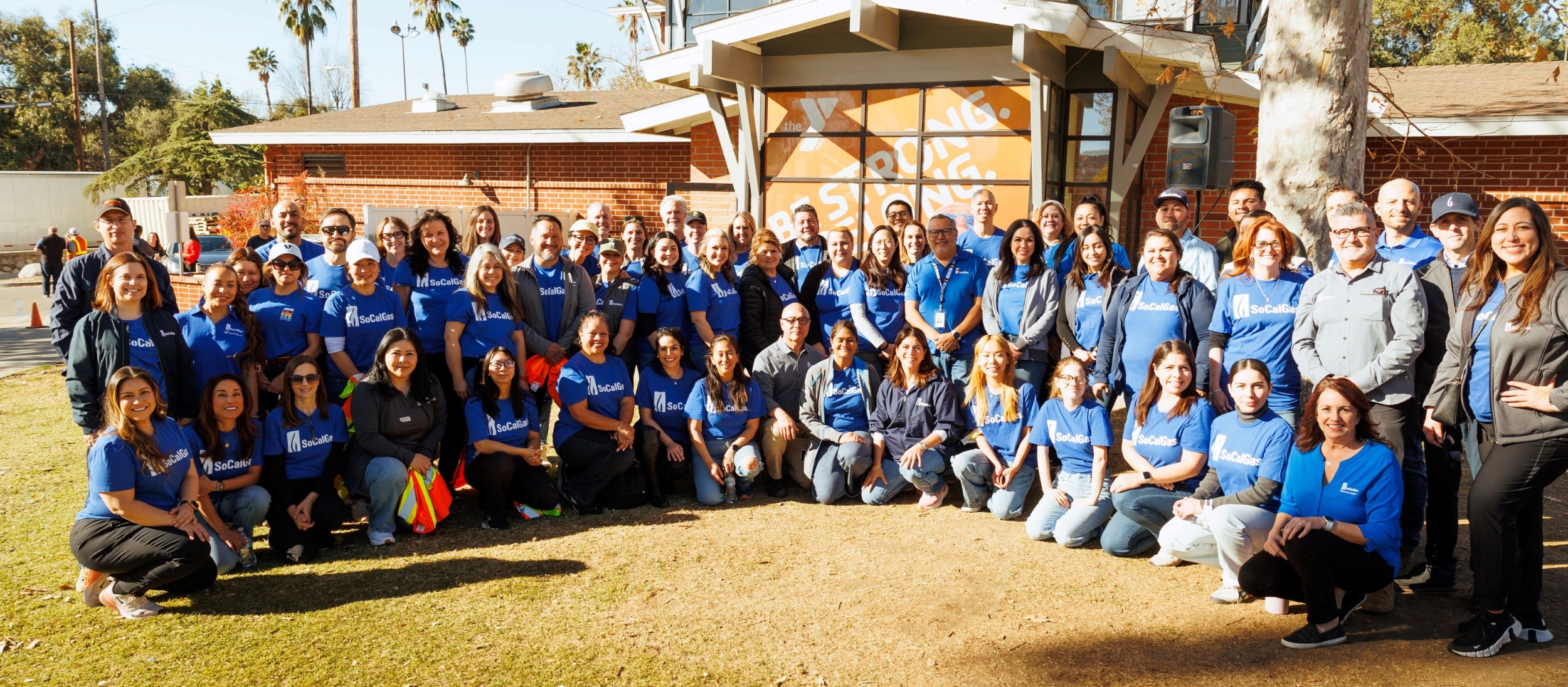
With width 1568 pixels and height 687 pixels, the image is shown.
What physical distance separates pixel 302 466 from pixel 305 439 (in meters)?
0.15

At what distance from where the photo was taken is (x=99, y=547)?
14.7ft

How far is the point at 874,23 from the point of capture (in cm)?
980

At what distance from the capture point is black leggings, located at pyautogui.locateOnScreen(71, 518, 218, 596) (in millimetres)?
4492

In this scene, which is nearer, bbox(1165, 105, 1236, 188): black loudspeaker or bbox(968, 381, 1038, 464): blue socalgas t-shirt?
bbox(968, 381, 1038, 464): blue socalgas t-shirt

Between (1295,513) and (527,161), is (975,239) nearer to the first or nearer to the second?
(1295,513)

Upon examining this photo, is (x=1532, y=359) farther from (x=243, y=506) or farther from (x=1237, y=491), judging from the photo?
(x=243, y=506)

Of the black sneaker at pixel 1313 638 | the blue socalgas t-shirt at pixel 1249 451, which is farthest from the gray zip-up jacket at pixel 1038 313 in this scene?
the black sneaker at pixel 1313 638

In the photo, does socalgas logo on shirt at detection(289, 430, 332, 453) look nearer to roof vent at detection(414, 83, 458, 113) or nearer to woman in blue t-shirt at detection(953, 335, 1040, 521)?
woman in blue t-shirt at detection(953, 335, 1040, 521)

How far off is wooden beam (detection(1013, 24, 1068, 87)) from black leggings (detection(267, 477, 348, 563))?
6677 millimetres

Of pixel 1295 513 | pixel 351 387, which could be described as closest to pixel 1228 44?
pixel 1295 513

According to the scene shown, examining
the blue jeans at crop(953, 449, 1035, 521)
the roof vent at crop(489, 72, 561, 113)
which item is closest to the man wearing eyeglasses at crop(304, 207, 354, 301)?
the blue jeans at crop(953, 449, 1035, 521)

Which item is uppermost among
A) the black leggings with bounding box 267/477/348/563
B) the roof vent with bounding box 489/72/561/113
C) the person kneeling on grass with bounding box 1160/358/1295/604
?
the roof vent with bounding box 489/72/561/113

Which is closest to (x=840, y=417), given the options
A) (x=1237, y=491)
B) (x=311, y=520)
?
(x=1237, y=491)

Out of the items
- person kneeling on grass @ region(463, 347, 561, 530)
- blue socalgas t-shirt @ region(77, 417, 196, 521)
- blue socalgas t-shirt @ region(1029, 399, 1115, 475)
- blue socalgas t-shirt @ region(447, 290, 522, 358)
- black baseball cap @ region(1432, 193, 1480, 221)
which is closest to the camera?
blue socalgas t-shirt @ region(77, 417, 196, 521)
